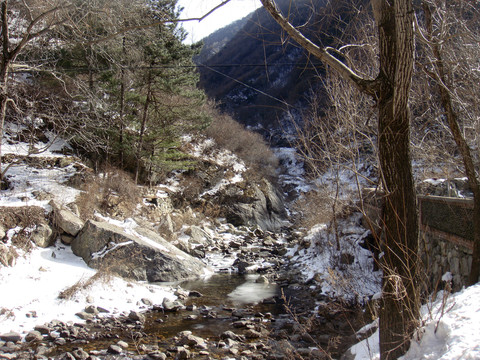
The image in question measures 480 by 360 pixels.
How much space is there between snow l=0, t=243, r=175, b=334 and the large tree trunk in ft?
19.7

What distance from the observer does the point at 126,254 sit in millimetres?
9945

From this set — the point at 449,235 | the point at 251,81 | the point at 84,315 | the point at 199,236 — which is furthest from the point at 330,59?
the point at 251,81

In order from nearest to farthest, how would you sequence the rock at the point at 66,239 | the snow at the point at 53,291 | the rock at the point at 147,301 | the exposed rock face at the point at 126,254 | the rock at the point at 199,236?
1. the snow at the point at 53,291
2. the rock at the point at 147,301
3. the exposed rock face at the point at 126,254
4. the rock at the point at 66,239
5. the rock at the point at 199,236

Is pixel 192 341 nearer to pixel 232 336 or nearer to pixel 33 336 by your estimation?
pixel 232 336

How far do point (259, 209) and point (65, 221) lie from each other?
13.0 m

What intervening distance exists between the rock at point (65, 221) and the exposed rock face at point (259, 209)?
10.5m

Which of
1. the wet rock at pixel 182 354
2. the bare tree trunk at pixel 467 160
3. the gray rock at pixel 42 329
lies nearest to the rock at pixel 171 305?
the wet rock at pixel 182 354

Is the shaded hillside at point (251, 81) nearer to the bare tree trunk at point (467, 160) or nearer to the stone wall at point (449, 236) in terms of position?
the stone wall at point (449, 236)

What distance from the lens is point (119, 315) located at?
758 cm

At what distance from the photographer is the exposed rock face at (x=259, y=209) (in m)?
20.4

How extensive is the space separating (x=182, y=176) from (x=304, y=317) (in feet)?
50.9

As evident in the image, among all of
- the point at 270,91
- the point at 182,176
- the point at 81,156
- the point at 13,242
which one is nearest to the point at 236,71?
the point at 270,91

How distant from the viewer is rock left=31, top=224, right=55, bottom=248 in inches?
371

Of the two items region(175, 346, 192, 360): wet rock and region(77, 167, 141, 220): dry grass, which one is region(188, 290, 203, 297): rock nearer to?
region(175, 346, 192, 360): wet rock
